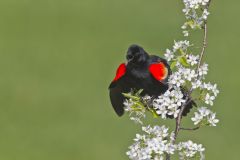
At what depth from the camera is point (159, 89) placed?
133 inches

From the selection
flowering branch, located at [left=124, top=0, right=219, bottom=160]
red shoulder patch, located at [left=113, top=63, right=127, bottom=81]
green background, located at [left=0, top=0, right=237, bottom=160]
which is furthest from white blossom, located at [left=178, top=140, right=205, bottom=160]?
green background, located at [left=0, top=0, right=237, bottom=160]

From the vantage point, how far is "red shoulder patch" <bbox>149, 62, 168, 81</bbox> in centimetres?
325

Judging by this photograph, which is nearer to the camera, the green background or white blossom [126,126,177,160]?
white blossom [126,126,177,160]

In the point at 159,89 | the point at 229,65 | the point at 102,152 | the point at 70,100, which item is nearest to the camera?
the point at 159,89

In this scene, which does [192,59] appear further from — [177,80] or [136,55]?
[136,55]

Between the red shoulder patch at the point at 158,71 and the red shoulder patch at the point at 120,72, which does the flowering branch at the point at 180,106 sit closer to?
the red shoulder patch at the point at 158,71

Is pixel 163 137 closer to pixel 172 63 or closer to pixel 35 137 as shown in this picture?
pixel 172 63

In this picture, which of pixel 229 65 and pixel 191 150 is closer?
pixel 191 150

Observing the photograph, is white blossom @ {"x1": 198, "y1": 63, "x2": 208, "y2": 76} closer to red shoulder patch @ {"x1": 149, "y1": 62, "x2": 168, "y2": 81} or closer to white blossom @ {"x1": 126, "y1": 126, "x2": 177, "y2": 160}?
white blossom @ {"x1": 126, "y1": 126, "x2": 177, "y2": 160}

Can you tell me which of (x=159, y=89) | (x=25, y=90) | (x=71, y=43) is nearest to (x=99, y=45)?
(x=71, y=43)

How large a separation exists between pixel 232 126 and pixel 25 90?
241 cm

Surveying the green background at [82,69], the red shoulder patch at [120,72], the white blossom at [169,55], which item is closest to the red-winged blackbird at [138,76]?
the red shoulder patch at [120,72]

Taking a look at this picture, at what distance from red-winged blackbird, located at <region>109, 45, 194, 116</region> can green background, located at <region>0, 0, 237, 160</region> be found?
16.3ft

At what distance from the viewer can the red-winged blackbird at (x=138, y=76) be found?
333 cm
